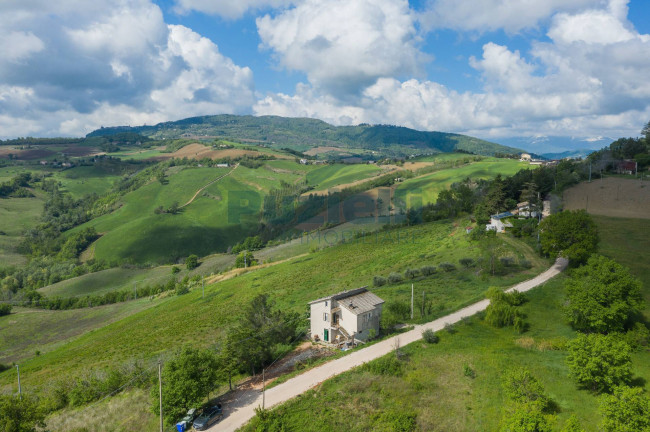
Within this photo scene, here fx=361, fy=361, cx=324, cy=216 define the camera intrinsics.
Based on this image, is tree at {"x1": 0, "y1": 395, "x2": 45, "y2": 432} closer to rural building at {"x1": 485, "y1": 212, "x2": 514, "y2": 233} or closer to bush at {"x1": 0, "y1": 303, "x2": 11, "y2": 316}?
rural building at {"x1": 485, "y1": 212, "x2": 514, "y2": 233}

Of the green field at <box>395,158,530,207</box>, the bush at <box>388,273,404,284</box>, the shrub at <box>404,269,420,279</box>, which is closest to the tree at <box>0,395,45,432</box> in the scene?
the bush at <box>388,273,404,284</box>

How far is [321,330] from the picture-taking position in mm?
37469

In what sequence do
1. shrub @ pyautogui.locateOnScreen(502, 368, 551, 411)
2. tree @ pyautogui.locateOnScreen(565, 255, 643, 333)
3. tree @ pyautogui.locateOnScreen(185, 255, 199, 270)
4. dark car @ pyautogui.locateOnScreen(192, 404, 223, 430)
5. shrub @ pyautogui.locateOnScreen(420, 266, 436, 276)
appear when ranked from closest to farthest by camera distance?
shrub @ pyautogui.locateOnScreen(502, 368, 551, 411), dark car @ pyautogui.locateOnScreen(192, 404, 223, 430), tree @ pyautogui.locateOnScreen(565, 255, 643, 333), shrub @ pyautogui.locateOnScreen(420, 266, 436, 276), tree @ pyautogui.locateOnScreen(185, 255, 199, 270)

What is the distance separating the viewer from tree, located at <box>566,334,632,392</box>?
23.2m

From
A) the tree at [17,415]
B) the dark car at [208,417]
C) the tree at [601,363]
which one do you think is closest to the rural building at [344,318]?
the dark car at [208,417]

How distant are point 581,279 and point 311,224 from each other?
9717 cm

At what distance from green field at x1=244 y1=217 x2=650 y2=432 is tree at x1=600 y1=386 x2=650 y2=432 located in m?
3.22

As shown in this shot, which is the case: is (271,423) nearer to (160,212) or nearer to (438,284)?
(438,284)

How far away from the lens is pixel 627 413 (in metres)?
17.8

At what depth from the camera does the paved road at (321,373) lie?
1006 inches

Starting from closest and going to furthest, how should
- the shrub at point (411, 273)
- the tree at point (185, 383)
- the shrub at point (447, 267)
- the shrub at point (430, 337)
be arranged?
the tree at point (185, 383)
the shrub at point (430, 337)
the shrub at point (447, 267)
the shrub at point (411, 273)

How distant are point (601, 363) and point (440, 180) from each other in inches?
4834

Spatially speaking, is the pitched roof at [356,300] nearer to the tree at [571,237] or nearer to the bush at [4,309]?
the tree at [571,237]

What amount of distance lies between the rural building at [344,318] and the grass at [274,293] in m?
7.64
